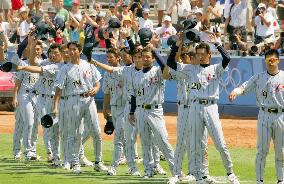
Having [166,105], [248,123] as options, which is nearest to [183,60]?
[248,123]

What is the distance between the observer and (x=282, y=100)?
14961 millimetres

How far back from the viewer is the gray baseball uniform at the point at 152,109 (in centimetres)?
1630

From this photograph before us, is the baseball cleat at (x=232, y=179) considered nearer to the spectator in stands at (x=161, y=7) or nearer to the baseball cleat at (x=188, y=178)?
the baseball cleat at (x=188, y=178)

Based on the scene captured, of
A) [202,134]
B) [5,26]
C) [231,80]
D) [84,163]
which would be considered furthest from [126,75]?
[5,26]

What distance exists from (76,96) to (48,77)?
40.7 inches

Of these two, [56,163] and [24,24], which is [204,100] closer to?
[56,163]

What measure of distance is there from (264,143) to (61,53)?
5027 millimetres

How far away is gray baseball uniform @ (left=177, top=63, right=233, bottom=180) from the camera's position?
1537 cm

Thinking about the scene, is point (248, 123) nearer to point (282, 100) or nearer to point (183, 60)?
point (183, 60)

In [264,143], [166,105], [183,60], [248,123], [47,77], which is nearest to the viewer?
[264,143]

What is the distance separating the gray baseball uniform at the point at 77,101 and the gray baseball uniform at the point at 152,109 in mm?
1281

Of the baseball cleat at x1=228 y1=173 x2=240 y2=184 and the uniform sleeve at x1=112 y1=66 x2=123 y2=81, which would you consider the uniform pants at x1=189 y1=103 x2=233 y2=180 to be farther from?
the uniform sleeve at x1=112 y1=66 x2=123 y2=81

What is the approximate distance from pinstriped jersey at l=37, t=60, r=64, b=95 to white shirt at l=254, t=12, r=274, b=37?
33.7ft

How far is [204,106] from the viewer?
15445mm
